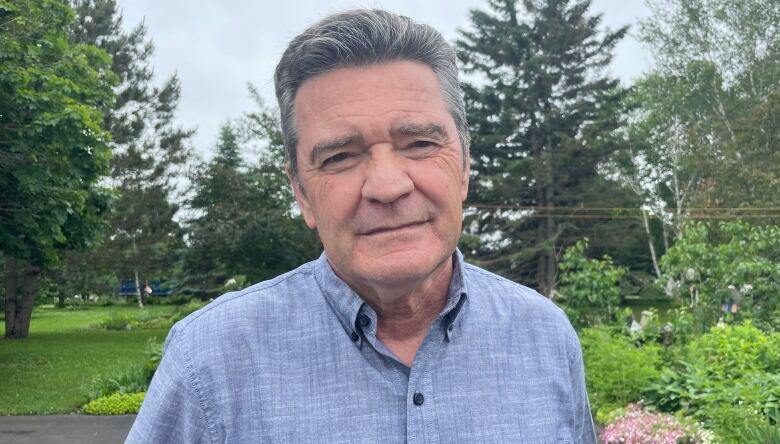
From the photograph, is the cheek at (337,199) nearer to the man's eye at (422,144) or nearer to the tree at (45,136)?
the man's eye at (422,144)

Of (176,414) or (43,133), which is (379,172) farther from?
(43,133)

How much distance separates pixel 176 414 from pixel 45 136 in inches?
447

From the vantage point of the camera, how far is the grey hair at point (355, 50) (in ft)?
4.79

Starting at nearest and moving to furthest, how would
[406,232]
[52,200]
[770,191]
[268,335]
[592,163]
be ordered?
[406,232] < [268,335] < [52,200] < [770,191] < [592,163]

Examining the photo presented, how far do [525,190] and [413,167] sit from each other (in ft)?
91.1

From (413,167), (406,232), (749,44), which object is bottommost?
(406,232)

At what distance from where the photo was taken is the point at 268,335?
5.08 feet

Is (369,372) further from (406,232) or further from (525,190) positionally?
(525,190)

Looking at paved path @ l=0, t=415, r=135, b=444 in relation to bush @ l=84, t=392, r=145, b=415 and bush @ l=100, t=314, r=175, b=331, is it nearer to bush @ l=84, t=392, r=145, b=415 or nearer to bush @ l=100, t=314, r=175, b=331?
bush @ l=84, t=392, r=145, b=415

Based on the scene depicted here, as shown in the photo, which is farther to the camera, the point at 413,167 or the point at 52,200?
the point at 52,200

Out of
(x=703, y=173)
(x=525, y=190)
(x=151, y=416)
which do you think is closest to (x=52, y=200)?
(x=151, y=416)

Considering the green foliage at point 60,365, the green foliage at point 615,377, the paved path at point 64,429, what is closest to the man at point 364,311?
the green foliage at point 615,377

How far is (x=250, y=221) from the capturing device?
22.4 m

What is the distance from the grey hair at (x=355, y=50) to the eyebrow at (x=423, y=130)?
3.8 inches
